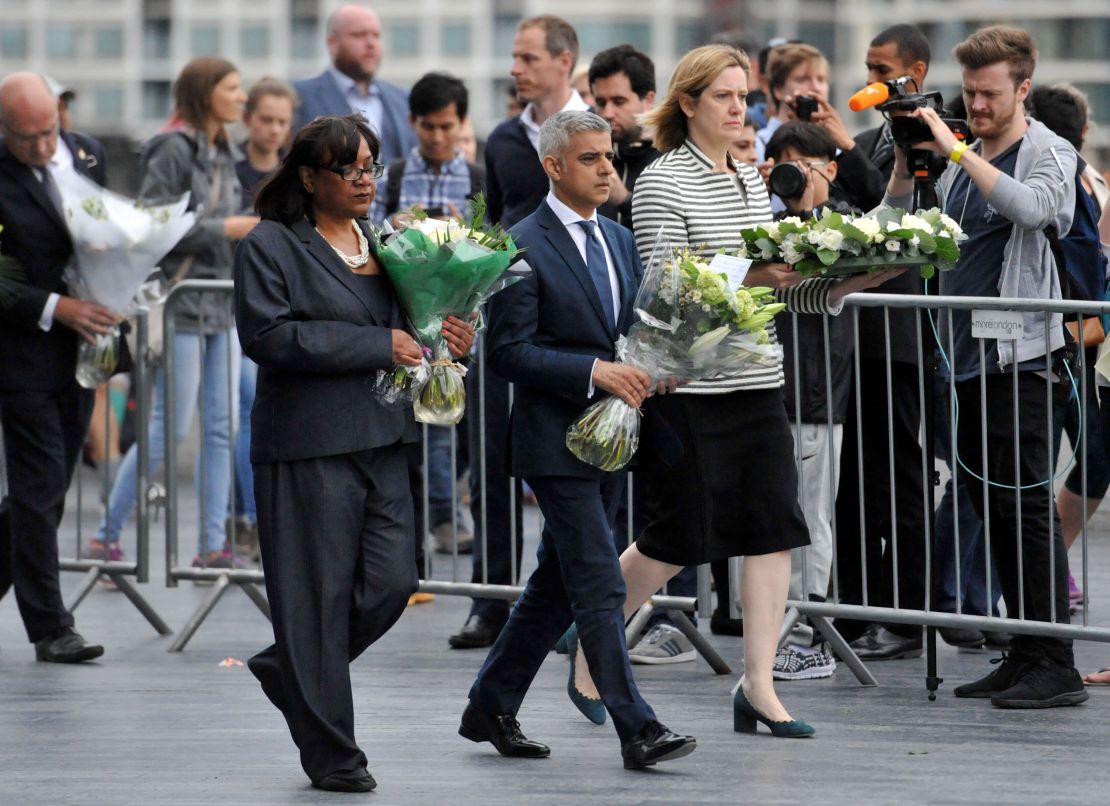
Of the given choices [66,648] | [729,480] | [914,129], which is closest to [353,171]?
[729,480]

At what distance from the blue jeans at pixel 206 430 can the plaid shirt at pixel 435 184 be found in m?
1.19

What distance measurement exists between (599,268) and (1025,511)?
1.87 metres

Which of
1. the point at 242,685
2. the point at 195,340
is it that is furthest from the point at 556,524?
the point at 195,340

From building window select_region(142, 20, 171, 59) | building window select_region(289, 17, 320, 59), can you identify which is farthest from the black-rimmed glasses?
building window select_region(142, 20, 171, 59)

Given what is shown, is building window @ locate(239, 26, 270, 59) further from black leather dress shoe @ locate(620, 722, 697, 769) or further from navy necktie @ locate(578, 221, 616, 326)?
black leather dress shoe @ locate(620, 722, 697, 769)

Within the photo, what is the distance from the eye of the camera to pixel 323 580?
5793 millimetres

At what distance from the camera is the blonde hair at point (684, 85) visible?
6.52 meters

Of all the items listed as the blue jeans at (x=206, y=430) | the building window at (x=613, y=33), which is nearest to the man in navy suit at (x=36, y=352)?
the blue jeans at (x=206, y=430)

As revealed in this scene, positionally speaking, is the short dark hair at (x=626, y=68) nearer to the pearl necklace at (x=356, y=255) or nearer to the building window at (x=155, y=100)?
the pearl necklace at (x=356, y=255)

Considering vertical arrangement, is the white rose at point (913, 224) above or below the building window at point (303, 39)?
below

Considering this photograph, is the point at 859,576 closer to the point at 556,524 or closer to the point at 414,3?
the point at 556,524

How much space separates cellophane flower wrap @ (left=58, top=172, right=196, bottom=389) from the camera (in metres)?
8.08

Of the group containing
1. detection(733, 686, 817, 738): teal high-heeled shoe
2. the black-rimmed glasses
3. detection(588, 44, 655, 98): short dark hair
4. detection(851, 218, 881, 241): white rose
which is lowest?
detection(733, 686, 817, 738): teal high-heeled shoe

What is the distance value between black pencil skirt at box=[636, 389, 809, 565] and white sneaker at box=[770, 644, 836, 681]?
1191 mm
